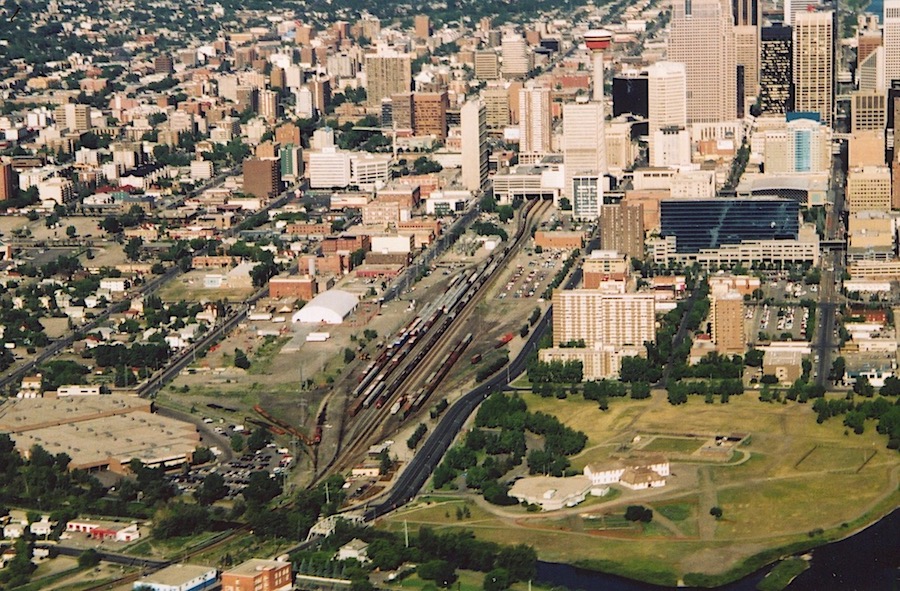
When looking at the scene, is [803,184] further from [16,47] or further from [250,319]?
[16,47]

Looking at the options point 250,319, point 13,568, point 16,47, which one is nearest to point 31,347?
point 250,319

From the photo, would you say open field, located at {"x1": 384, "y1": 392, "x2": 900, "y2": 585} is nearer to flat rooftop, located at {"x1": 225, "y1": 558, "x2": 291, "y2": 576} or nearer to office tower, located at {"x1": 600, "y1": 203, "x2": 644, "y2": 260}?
flat rooftop, located at {"x1": 225, "y1": 558, "x2": 291, "y2": 576}

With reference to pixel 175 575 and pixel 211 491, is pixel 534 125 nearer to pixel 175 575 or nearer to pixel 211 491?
pixel 211 491

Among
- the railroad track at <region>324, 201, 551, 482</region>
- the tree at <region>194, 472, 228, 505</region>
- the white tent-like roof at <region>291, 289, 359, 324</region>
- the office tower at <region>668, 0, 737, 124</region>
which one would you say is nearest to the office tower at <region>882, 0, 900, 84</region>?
the office tower at <region>668, 0, 737, 124</region>

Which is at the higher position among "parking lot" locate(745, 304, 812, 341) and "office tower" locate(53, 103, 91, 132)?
"office tower" locate(53, 103, 91, 132)

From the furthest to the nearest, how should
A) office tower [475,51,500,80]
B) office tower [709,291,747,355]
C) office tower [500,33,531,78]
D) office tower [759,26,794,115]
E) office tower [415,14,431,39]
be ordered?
office tower [415,14,431,39] < office tower [475,51,500,80] < office tower [500,33,531,78] < office tower [759,26,794,115] < office tower [709,291,747,355]

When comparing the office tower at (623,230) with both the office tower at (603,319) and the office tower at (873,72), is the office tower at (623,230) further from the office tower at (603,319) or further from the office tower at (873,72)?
the office tower at (873,72)

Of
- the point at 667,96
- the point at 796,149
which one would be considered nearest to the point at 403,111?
the point at 667,96
